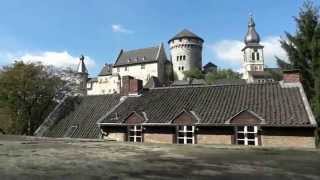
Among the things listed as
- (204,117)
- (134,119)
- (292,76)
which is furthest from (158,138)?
(292,76)

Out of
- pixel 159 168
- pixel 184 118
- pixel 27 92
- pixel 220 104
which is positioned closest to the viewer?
pixel 159 168

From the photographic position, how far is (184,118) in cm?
2622

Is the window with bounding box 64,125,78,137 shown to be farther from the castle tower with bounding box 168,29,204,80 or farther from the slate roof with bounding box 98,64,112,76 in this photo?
the slate roof with bounding box 98,64,112,76

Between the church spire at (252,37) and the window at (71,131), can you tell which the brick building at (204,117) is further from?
the church spire at (252,37)

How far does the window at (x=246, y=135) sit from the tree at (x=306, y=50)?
8.79m

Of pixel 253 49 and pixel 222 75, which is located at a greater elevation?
pixel 253 49

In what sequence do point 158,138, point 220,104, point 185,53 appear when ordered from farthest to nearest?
1. point 185,53
2. point 220,104
3. point 158,138

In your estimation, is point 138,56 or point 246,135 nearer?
point 246,135

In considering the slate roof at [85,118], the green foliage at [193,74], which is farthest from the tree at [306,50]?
the green foliage at [193,74]

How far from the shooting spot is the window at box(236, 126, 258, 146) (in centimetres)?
2369

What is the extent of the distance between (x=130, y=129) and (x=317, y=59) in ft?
54.3

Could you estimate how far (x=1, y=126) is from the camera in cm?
4581

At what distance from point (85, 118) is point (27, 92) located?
44.2ft

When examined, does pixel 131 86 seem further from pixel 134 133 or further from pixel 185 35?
pixel 185 35
